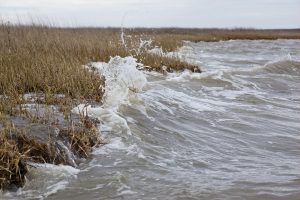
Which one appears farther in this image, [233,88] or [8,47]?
[233,88]

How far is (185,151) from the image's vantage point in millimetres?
6477

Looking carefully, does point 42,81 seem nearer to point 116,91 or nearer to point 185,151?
point 116,91

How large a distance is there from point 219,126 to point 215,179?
323 centimetres

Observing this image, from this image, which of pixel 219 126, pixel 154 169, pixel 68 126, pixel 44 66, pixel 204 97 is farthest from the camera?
pixel 204 97

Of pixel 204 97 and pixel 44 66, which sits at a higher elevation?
pixel 44 66

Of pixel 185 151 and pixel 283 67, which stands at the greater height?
pixel 283 67

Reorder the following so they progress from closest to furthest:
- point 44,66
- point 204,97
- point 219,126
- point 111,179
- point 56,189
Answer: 1. point 56,189
2. point 111,179
3. point 219,126
4. point 44,66
5. point 204,97

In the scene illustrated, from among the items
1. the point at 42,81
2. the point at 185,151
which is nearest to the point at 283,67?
the point at 42,81

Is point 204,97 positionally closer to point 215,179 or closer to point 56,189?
point 215,179

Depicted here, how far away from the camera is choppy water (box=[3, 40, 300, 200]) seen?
15.8 ft

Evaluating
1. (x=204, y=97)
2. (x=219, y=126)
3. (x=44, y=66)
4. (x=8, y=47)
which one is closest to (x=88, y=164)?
(x=219, y=126)

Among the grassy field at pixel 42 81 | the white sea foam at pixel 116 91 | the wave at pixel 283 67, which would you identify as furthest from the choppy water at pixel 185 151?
the wave at pixel 283 67

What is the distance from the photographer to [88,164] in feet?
18.2

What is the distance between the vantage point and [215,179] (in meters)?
5.21
